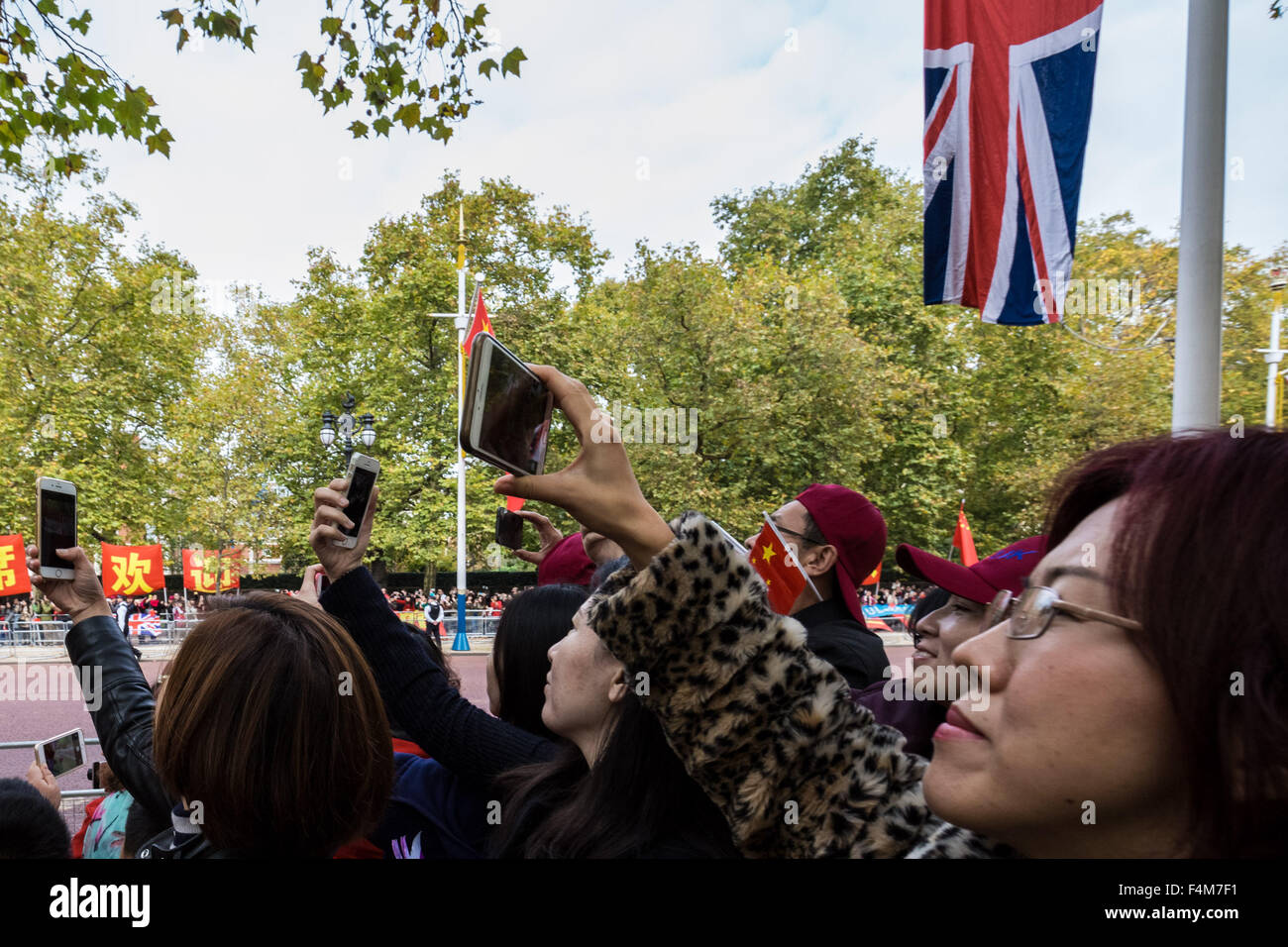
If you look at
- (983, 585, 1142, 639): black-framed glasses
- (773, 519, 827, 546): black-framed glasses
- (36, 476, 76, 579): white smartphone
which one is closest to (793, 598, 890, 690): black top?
(773, 519, 827, 546): black-framed glasses

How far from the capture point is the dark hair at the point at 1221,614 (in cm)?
83

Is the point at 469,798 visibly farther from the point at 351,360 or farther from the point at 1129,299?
the point at 1129,299

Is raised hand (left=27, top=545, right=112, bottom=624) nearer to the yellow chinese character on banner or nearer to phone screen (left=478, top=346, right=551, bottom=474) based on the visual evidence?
phone screen (left=478, top=346, right=551, bottom=474)

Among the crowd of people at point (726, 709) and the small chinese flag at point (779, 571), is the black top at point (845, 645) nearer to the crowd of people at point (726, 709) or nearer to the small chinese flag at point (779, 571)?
the small chinese flag at point (779, 571)

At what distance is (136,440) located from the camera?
25391 mm

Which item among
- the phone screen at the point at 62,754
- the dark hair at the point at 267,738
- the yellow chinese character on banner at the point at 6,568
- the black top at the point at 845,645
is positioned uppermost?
the dark hair at the point at 267,738

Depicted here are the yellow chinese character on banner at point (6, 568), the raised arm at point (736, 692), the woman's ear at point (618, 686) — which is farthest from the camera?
the yellow chinese character on banner at point (6, 568)

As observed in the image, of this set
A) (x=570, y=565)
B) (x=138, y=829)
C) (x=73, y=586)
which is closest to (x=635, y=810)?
(x=138, y=829)

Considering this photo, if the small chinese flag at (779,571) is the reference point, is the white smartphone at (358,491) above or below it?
above

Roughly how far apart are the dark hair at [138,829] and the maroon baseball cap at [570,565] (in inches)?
65.5

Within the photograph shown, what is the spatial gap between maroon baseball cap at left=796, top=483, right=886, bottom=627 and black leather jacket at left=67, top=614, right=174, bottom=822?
2.35 m

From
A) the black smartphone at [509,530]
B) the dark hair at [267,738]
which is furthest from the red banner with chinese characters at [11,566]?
the dark hair at [267,738]

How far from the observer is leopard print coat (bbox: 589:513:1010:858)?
53.4 inches
